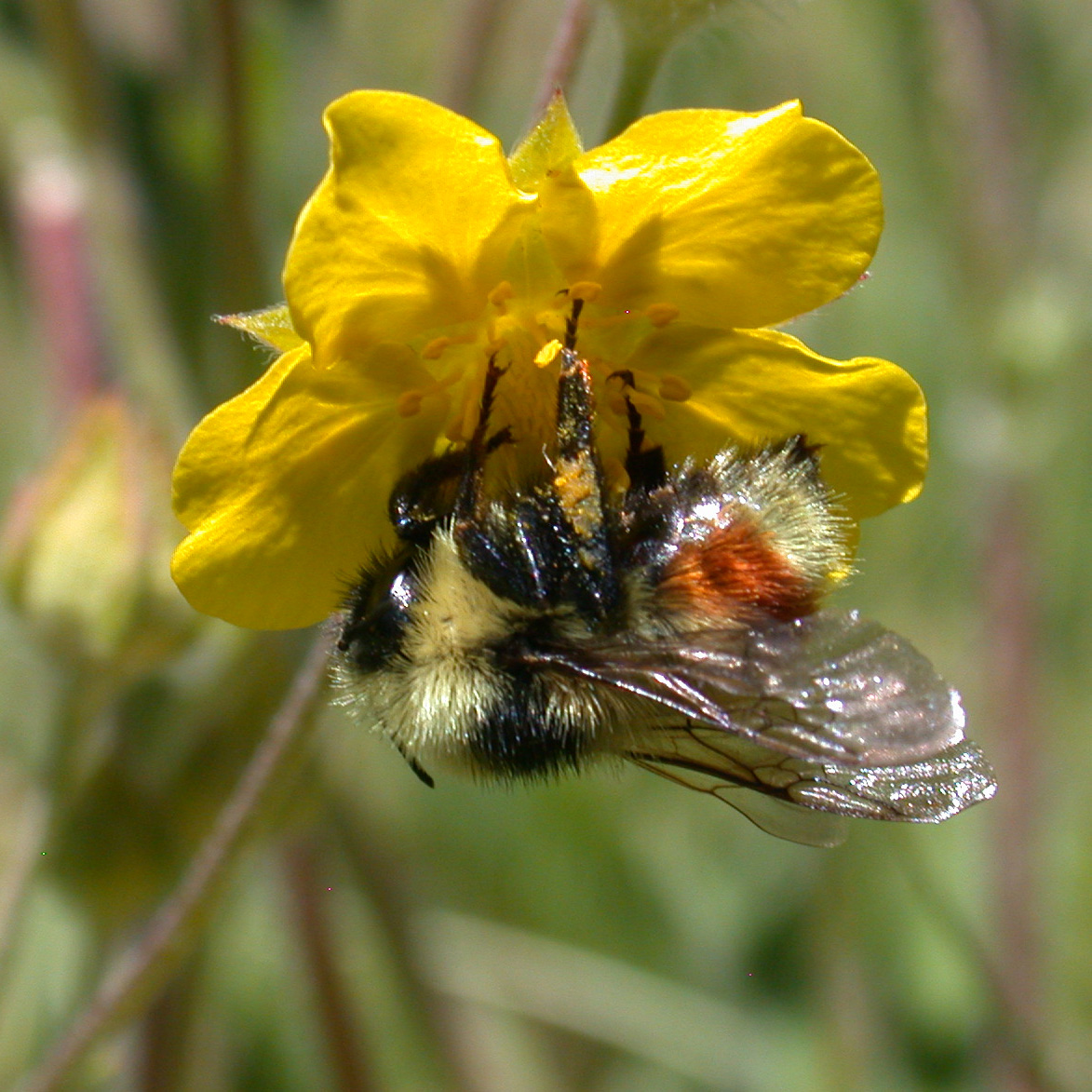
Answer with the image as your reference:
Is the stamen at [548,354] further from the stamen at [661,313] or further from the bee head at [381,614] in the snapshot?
the bee head at [381,614]

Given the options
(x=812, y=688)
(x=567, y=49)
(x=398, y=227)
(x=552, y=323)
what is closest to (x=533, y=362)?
(x=552, y=323)

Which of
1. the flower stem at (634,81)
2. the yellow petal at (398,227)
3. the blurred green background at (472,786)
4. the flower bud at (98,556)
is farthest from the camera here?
the blurred green background at (472,786)

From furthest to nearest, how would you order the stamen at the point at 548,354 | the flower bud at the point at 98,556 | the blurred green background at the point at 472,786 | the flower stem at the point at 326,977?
1. the flower stem at the point at 326,977
2. the blurred green background at the point at 472,786
3. the flower bud at the point at 98,556
4. the stamen at the point at 548,354

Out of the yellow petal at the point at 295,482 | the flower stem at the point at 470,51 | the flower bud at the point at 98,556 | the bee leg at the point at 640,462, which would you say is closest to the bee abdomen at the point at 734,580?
the bee leg at the point at 640,462

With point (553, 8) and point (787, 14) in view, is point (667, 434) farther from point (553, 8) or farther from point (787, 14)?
point (553, 8)

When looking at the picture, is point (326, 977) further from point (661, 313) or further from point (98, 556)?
point (661, 313)

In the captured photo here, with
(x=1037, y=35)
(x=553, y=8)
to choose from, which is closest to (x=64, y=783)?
(x=1037, y=35)

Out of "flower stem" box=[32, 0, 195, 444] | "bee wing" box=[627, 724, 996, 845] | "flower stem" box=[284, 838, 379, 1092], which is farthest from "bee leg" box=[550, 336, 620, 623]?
"flower stem" box=[284, 838, 379, 1092]
